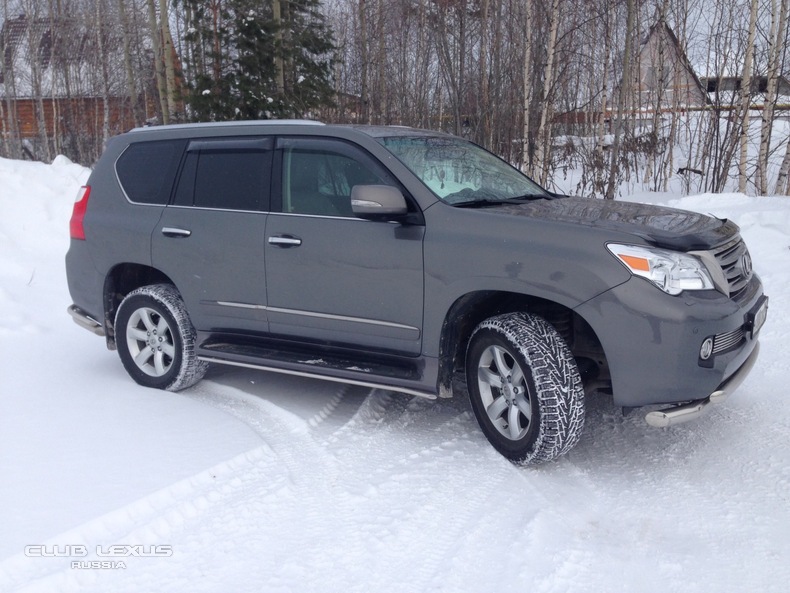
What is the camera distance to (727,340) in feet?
12.4

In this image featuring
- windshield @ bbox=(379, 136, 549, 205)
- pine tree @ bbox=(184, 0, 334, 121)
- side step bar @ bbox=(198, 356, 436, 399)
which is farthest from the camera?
pine tree @ bbox=(184, 0, 334, 121)

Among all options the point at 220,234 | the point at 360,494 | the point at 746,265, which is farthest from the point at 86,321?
the point at 746,265

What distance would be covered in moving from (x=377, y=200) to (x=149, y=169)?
2259 millimetres

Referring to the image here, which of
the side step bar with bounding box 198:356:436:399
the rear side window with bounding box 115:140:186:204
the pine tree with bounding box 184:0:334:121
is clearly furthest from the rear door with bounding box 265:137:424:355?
the pine tree with bounding box 184:0:334:121

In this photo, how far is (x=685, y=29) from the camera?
1652 cm

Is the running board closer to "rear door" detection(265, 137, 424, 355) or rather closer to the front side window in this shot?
"rear door" detection(265, 137, 424, 355)

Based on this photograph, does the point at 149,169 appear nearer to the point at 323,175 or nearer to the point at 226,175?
the point at 226,175

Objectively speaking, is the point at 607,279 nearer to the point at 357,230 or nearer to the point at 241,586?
the point at 357,230

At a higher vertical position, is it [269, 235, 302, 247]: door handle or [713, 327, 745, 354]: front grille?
[269, 235, 302, 247]: door handle

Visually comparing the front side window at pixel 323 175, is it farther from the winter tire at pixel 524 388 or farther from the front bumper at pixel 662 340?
the front bumper at pixel 662 340

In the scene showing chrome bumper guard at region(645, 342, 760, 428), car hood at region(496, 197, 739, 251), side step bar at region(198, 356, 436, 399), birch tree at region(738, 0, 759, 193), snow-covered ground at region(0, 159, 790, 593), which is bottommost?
snow-covered ground at region(0, 159, 790, 593)

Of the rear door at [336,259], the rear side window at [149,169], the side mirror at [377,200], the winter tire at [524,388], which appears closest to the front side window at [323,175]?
the rear door at [336,259]

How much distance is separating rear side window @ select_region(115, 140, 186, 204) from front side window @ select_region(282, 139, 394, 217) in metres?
1.06

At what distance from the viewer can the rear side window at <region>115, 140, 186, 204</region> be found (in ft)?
17.9
